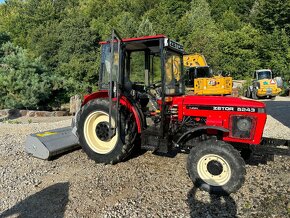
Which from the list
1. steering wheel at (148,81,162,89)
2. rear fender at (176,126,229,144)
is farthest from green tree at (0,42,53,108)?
rear fender at (176,126,229,144)

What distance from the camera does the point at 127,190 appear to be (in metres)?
4.32

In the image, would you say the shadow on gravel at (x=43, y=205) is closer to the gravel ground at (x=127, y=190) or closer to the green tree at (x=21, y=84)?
the gravel ground at (x=127, y=190)

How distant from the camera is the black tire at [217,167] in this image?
407 centimetres

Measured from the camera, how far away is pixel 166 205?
12.6ft

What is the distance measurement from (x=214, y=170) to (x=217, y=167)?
0.07 m

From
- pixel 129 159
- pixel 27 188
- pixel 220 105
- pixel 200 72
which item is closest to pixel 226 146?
pixel 220 105

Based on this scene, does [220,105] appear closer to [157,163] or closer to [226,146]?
[226,146]

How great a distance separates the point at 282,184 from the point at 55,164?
3929 mm

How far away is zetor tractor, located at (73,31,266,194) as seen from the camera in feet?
14.0

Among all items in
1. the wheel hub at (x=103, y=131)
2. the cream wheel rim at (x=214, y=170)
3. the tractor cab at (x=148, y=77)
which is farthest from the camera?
the wheel hub at (x=103, y=131)

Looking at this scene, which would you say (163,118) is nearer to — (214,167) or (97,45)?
(214,167)

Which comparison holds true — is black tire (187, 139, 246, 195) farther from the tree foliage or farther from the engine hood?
the tree foliage

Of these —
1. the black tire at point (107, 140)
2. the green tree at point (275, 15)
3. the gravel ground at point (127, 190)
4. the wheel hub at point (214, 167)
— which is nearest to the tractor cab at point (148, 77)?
the black tire at point (107, 140)

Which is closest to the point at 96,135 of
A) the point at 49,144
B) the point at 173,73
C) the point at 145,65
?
the point at 49,144
